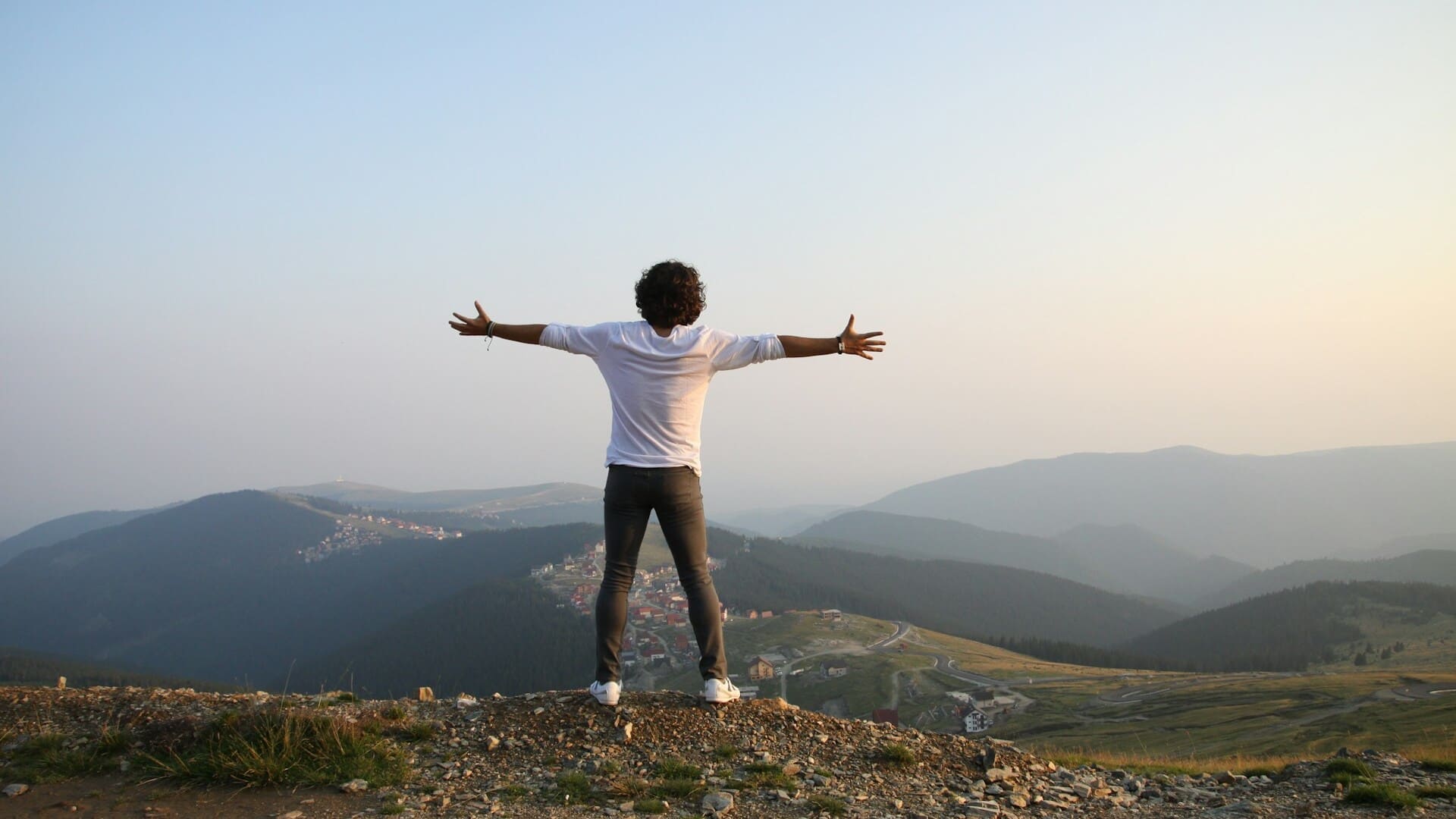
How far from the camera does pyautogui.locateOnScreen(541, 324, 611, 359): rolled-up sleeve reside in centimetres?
748

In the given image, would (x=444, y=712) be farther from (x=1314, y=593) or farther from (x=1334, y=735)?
(x=1314, y=593)

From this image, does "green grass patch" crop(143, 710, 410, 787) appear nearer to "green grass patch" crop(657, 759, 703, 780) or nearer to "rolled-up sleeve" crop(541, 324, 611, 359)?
"green grass patch" crop(657, 759, 703, 780)

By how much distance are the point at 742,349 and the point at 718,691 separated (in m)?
3.53

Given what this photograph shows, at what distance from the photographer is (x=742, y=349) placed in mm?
7480

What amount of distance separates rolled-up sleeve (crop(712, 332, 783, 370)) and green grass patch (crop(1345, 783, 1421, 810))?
6790 millimetres

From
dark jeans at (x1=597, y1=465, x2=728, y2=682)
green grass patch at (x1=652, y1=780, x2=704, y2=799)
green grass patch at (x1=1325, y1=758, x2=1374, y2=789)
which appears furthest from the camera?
green grass patch at (x1=1325, y1=758, x2=1374, y2=789)

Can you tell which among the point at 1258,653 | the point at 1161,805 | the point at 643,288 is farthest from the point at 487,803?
the point at 1258,653

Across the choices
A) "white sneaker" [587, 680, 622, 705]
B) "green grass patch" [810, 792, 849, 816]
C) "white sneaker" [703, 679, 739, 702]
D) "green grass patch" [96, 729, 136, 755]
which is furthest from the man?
"green grass patch" [96, 729, 136, 755]

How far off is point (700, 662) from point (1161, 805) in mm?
4569

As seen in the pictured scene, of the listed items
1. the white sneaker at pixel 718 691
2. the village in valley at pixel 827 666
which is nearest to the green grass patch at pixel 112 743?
the white sneaker at pixel 718 691

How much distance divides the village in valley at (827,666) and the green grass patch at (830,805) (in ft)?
216

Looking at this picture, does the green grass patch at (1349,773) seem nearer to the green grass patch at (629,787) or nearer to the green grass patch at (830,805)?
the green grass patch at (830,805)

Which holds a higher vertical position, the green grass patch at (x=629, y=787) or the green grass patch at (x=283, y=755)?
the green grass patch at (x=283, y=755)

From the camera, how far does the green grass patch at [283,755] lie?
22.5 feet
